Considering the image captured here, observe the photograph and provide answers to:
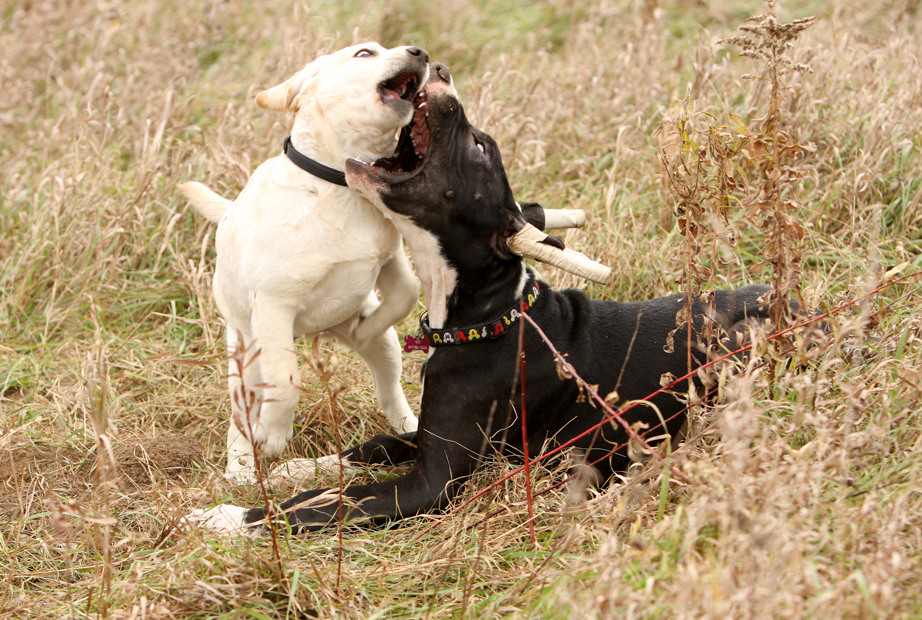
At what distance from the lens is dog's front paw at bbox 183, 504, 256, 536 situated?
281cm

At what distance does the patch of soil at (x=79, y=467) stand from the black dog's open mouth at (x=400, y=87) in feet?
5.40

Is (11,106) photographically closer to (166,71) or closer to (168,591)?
(166,71)

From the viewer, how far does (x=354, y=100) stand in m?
2.89

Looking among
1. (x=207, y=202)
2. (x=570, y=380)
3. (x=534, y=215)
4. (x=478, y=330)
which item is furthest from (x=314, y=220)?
(x=570, y=380)

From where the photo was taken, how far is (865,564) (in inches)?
75.5

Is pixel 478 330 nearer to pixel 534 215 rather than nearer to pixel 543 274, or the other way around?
pixel 534 215

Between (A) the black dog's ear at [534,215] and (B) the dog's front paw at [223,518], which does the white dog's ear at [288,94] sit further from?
(B) the dog's front paw at [223,518]

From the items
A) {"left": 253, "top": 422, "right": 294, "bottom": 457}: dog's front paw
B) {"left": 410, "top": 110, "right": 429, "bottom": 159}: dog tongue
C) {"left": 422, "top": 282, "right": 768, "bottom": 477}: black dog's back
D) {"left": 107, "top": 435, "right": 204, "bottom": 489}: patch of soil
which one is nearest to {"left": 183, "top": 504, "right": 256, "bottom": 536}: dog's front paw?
{"left": 253, "top": 422, "right": 294, "bottom": 457}: dog's front paw

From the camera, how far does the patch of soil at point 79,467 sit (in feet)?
10.5

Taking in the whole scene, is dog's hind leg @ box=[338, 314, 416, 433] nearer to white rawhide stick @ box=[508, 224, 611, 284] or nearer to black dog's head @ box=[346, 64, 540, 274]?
black dog's head @ box=[346, 64, 540, 274]

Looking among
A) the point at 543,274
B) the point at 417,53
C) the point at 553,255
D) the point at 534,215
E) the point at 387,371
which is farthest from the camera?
the point at 543,274

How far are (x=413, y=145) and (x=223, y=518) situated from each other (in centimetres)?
150

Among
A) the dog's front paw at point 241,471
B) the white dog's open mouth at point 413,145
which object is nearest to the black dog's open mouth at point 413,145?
the white dog's open mouth at point 413,145

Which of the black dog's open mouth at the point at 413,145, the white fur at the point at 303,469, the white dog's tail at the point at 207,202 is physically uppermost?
the black dog's open mouth at the point at 413,145
